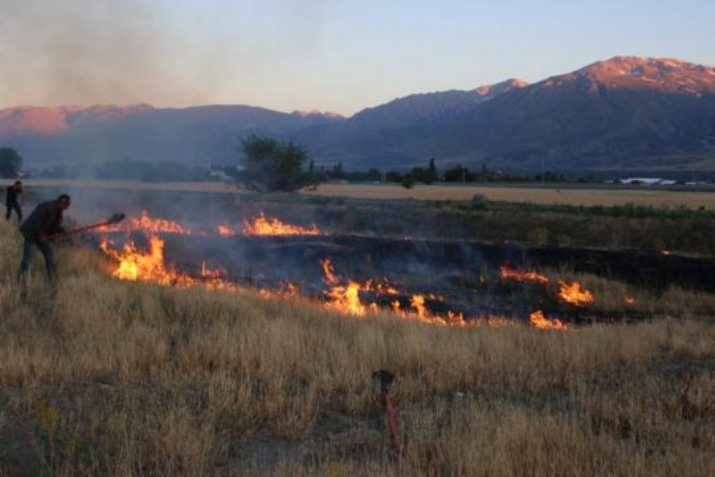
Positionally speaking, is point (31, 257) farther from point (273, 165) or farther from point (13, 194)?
point (273, 165)

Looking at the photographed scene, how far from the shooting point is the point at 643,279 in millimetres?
Result: 23516

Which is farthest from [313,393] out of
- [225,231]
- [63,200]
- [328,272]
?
[225,231]

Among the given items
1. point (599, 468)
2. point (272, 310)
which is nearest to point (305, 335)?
point (272, 310)

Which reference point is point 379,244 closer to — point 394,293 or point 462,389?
point 394,293

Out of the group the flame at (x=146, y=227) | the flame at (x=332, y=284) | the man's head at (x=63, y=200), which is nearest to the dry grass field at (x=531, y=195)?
the flame at (x=146, y=227)

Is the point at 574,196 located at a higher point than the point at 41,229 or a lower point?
lower

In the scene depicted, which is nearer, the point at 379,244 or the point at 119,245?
the point at 119,245

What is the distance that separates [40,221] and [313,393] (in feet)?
25.2

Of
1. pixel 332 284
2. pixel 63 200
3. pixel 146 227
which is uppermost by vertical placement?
pixel 63 200

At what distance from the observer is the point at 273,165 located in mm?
58594

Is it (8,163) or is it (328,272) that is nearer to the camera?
(328,272)

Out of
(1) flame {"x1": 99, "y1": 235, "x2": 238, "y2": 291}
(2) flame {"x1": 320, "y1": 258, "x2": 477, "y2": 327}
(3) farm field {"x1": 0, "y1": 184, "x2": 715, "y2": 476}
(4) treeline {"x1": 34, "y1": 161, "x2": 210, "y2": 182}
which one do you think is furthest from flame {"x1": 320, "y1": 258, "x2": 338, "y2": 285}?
(4) treeline {"x1": 34, "y1": 161, "x2": 210, "y2": 182}

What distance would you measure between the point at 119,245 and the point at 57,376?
16003 mm

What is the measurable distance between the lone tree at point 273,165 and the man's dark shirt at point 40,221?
45.2 meters
